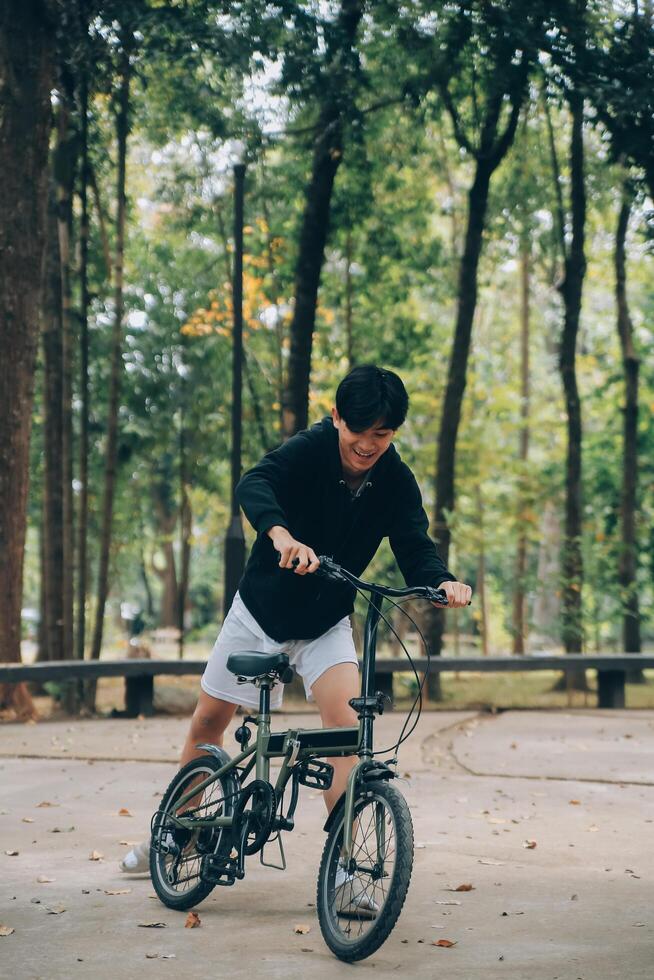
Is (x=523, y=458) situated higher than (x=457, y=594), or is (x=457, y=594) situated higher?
(x=523, y=458)

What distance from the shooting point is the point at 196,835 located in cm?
506

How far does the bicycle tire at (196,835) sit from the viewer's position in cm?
489

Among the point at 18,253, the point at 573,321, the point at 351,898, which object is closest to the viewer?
the point at 351,898

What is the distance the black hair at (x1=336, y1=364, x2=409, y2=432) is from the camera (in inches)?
177

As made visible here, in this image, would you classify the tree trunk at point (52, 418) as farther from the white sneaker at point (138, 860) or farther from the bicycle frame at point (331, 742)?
the bicycle frame at point (331, 742)

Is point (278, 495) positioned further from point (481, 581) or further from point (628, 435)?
point (481, 581)

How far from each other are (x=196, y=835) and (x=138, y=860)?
0.57m

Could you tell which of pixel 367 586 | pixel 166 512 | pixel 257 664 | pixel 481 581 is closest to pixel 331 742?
pixel 257 664

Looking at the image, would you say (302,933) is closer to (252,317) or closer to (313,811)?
(313,811)

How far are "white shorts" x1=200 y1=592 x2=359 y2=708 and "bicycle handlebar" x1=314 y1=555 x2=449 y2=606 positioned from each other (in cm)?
46

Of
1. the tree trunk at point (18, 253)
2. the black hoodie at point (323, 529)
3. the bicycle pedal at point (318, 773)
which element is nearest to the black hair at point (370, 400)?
the black hoodie at point (323, 529)

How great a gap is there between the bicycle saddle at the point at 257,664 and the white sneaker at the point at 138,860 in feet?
3.80

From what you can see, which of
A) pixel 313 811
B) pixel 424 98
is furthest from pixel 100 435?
pixel 313 811

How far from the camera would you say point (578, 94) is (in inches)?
498
